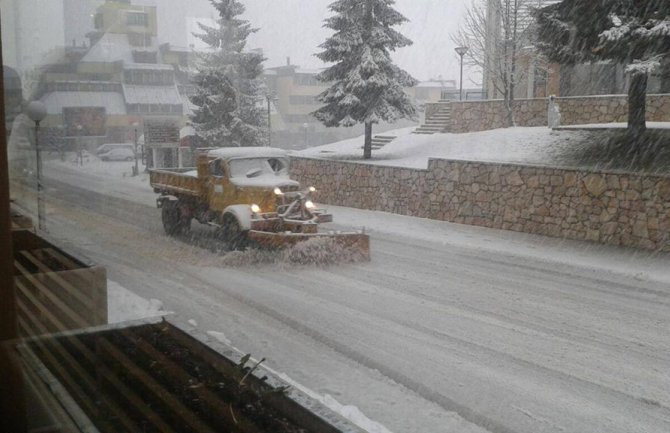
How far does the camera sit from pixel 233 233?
5.19 metres

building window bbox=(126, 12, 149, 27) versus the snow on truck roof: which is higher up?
building window bbox=(126, 12, 149, 27)

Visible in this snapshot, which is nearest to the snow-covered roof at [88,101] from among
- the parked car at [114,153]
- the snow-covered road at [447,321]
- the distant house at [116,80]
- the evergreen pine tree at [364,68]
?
the distant house at [116,80]

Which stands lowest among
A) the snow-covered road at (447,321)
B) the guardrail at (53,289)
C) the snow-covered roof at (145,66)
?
the snow-covered road at (447,321)

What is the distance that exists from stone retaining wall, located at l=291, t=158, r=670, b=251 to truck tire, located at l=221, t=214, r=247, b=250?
0.82 m

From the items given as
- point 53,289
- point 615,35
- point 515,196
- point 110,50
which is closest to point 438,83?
point 110,50

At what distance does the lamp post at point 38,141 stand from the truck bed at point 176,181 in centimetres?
256

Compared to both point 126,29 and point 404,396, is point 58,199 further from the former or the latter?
point 404,396

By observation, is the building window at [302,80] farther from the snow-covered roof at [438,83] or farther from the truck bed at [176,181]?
the truck bed at [176,181]

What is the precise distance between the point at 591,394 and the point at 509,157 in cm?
500

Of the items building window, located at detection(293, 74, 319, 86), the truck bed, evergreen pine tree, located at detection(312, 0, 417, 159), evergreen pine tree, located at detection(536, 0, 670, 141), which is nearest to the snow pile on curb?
building window, located at detection(293, 74, 319, 86)

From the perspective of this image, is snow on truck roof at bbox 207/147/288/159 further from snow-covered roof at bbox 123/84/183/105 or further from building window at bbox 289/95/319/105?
snow-covered roof at bbox 123/84/183/105

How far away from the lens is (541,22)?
6.59 m

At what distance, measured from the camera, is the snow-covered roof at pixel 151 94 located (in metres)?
→ 2.31

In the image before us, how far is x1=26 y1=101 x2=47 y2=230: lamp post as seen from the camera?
2244 millimetres
